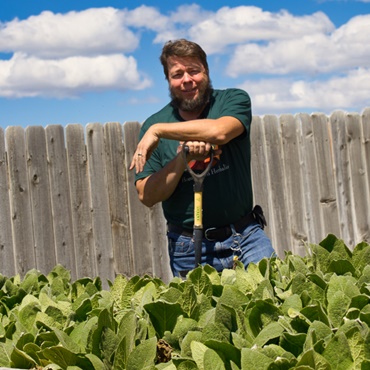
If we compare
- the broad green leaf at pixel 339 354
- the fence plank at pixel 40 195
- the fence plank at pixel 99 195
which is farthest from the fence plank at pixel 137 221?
the broad green leaf at pixel 339 354

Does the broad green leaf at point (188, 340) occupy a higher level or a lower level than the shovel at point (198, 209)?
lower

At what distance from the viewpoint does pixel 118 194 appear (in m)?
6.74

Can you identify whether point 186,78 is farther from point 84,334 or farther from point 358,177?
point 358,177

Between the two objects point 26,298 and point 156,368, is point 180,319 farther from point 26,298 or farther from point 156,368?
point 26,298

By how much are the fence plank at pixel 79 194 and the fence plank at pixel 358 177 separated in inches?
112

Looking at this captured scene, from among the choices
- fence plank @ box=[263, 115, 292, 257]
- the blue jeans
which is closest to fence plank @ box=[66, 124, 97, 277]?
fence plank @ box=[263, 115, 292, 257]

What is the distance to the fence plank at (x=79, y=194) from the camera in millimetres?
6652

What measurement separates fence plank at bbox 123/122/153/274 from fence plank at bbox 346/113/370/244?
2342 millimetres

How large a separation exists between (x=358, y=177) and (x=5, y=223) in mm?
3654

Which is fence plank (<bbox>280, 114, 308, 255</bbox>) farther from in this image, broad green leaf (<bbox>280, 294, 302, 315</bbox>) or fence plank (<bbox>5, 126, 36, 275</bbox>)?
broad green leaf (<bbox>280, 294, 302, 315</bbox>)

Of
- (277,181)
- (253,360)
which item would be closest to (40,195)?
(277,181)

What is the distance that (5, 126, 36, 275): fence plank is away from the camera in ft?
21.7

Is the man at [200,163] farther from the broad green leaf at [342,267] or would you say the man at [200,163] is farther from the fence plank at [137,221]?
the fence plank at [137,221]

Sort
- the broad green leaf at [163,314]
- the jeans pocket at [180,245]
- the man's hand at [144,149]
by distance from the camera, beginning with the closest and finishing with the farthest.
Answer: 1. the broad green leaf at [163,314]
2. the man's hand at [144,149]
3. the jeans pocket at [180,245]
